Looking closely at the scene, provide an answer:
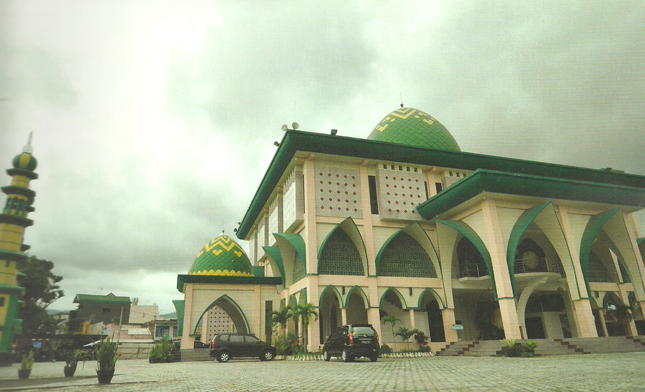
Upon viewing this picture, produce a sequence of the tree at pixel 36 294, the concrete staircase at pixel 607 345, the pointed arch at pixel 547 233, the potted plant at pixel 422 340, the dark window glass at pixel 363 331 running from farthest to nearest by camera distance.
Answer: the potted plant at pixel 422 340 < the pointed arch at pixel 547 233 < the concrete staircase at pixel 607 345 < the dark window glass at pixel 363 331 < the tree at pixel 36 294

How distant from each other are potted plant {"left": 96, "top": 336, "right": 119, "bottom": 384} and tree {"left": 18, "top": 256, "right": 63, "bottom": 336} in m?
4.90

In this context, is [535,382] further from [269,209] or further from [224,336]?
[269,209]

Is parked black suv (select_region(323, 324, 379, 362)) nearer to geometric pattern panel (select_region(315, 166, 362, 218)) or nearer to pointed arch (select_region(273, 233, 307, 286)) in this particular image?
geometric pattern panel (select_region(315, 166, 362, 218))

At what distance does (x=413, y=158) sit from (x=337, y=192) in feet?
16.5

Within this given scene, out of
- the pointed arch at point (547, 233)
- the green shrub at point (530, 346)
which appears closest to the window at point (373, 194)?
the pointed arch at point (547, 233)

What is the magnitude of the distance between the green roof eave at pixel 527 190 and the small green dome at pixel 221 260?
45.1 feet

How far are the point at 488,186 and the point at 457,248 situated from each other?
256 inches

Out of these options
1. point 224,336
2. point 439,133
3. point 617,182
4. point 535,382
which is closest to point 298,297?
point 224,336

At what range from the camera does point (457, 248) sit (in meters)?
23.8

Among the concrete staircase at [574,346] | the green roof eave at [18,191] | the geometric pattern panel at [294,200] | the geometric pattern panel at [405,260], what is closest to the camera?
the green roof eave at [18,191]

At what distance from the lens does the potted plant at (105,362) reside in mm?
7671

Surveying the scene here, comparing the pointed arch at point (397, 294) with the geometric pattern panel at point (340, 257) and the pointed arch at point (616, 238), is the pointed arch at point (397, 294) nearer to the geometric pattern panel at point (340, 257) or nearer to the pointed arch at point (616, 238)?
the geometric pattern panel at point (340, 257)

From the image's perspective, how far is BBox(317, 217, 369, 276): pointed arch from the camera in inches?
818

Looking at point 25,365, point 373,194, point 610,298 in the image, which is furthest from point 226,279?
point 610,298
